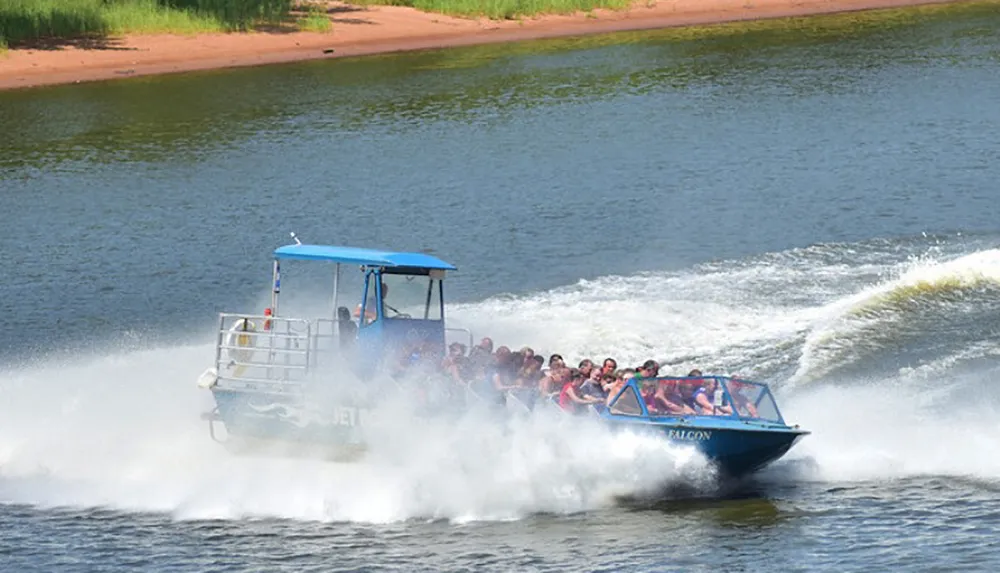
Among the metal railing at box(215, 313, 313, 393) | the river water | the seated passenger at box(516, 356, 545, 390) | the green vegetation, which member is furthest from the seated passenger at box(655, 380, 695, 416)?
the green vegetation

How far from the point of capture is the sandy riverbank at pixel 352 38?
71.4 metres

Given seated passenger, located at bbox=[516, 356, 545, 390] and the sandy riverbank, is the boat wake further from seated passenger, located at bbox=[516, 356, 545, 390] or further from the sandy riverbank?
the sandy riverbank

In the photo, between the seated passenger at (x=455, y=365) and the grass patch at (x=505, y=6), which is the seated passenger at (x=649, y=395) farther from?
the grass patch at (x=505, y=6)

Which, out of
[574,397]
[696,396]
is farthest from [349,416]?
[696,396]

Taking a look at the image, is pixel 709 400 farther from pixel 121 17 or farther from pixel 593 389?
pixel 121 17

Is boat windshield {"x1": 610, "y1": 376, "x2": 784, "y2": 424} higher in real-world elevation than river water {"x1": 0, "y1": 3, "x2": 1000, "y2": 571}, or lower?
higher

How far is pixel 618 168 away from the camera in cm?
4856

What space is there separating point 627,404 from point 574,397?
825mm

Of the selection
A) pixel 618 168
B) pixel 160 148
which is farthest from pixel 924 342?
pixel 160 148

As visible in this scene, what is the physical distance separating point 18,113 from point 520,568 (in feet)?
151

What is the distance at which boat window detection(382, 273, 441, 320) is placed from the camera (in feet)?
88.4

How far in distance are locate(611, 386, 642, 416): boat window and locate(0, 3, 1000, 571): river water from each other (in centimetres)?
52

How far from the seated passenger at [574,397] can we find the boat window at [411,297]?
129 inches

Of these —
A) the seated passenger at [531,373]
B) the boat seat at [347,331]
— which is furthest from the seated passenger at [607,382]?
the boat seat at [347,331]
